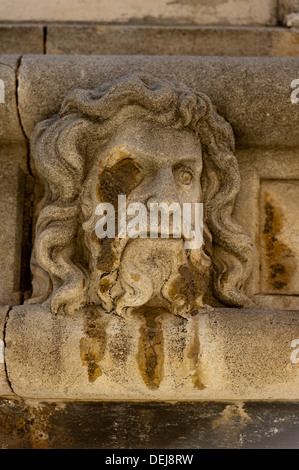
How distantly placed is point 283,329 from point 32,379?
92cm

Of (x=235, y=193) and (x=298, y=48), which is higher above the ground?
(x=298, y=48)

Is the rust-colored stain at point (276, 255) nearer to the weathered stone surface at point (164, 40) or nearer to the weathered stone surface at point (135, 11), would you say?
the weathered stone surface at point (164, 40)

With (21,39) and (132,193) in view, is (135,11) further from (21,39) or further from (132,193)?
(132,193)

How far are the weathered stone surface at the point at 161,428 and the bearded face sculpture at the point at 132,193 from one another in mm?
411

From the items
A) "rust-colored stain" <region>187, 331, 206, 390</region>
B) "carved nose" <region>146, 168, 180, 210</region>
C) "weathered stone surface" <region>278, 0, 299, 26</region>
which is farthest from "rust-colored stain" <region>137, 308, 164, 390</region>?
"weathered stone surface" <region>278, 0, 299, 26</region>

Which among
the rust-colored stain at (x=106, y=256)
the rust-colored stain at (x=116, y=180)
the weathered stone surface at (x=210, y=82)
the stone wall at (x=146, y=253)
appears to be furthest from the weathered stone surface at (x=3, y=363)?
the weathered stone surface at (x=210, y=82)

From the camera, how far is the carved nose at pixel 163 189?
1995 millimetres

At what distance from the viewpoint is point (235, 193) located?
87.5 inches

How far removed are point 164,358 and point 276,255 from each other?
2.29 ft

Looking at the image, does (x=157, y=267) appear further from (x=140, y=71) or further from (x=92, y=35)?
(x=92, y=35)

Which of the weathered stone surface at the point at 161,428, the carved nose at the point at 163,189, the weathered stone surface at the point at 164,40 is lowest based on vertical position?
the weathered stone surface at the point at 161,428

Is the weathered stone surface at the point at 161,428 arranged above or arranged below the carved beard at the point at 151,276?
below
